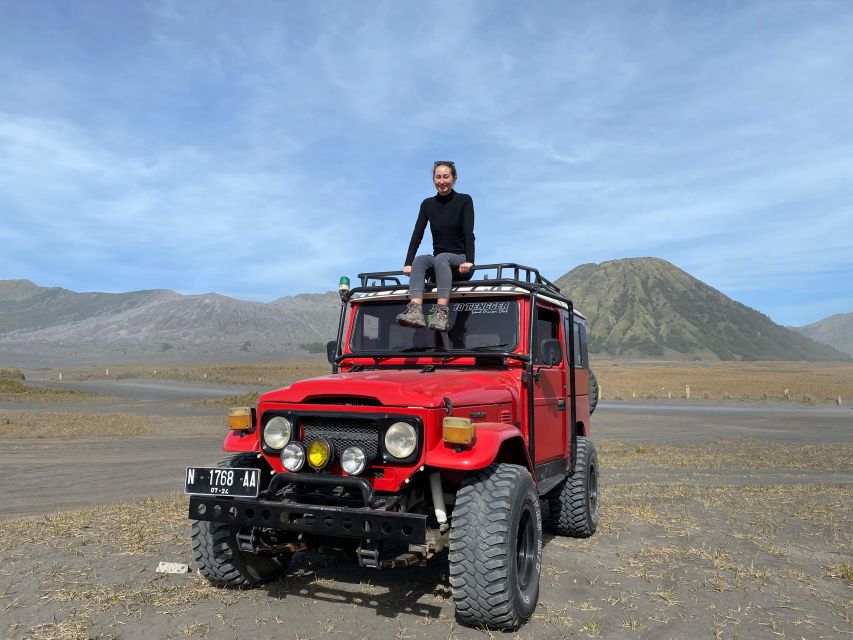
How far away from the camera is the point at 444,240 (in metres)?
6.32

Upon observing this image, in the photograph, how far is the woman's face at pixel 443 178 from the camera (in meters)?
6.22

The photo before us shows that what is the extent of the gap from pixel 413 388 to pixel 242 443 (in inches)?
59.3

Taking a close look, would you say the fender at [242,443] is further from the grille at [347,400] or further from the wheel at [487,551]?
the wheel at [487,551]

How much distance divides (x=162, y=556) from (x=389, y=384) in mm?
3380

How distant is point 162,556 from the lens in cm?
630

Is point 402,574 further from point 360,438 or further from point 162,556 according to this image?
point 162,556

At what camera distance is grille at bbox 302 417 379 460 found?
15.0 ft

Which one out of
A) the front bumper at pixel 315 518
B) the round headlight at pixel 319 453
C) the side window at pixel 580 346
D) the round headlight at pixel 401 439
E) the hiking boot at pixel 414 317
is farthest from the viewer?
the side window at pixel 580 346

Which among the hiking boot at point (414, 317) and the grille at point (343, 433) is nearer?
the grille at point (343, 433)

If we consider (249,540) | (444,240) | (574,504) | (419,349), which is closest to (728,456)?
(574,504)

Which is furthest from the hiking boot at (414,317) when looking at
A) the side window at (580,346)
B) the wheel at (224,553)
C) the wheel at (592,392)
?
the wheel at (592,392)

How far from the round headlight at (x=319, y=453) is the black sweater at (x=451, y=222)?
2.40m

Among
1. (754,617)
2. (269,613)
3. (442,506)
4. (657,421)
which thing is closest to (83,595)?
(269,613)

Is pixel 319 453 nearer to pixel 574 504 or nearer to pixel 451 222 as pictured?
pixel 451 222
